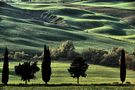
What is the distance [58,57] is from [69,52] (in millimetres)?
3655

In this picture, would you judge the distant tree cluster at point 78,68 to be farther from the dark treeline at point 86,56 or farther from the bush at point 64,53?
the bush at point 64,53

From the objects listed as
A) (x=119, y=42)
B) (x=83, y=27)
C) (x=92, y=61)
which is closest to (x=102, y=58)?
(x=92, y=61)

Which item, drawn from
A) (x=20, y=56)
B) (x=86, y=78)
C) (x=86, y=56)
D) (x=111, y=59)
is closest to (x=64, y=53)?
(x=86, y=56)

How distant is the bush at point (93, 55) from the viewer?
119938 millimetres

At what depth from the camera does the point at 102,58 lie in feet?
394

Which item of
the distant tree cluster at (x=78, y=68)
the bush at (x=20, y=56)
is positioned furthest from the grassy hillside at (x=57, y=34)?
the distant tree cluster at (x=78, y=68)

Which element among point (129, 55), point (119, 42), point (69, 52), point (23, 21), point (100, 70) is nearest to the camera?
point (100, 70)

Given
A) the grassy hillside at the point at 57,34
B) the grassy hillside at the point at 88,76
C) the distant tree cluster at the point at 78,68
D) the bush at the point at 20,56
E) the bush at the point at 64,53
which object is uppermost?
the distant tree cluster at the point at 78,68

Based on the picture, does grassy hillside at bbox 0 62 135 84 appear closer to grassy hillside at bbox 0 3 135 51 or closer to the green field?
the green field

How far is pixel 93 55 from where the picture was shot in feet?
401

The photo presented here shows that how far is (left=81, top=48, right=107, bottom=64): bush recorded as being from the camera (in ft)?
393

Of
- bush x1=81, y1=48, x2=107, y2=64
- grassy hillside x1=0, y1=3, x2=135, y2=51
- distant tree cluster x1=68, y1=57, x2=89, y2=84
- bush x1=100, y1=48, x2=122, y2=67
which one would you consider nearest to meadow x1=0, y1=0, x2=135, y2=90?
grassy hillside x1=0, y1=3, x2=135, y2=51

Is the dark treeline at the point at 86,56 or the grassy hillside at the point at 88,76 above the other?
the grassy hillside at the point at 88,76

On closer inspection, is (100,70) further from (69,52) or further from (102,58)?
(69,52)
